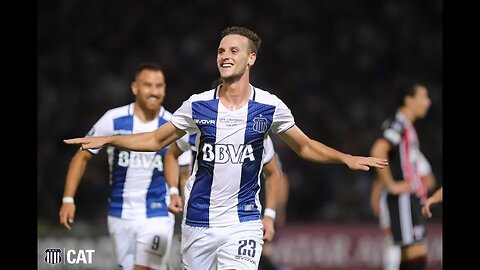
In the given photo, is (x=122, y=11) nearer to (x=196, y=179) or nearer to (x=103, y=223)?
(x=103, y=223)

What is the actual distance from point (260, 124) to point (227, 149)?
0.28 metres

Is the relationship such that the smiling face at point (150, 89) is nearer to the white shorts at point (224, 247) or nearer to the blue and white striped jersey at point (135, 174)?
the blue and white striped jersey at point (135, 174)

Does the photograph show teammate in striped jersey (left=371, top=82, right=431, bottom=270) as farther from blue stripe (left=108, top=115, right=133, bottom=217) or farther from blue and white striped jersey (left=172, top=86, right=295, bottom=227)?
blue and white striped jersey (left=172, top=86, right=295, bottom=227)

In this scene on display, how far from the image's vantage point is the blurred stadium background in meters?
13.2

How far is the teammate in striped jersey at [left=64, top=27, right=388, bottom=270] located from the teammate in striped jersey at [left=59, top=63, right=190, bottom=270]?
167 centimetres

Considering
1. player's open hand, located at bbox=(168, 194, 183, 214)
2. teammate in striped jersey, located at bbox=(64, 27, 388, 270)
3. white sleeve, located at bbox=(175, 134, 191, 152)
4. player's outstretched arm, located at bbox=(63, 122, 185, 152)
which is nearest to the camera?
teammate in striped jersey, located at bbox=(64, 27, 388, 270)

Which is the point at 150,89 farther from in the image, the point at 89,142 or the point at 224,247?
the point at 224,247

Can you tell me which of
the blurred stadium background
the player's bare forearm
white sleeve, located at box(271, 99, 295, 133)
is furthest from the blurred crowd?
white sleeve, located at box(271, 99, 295, 133)

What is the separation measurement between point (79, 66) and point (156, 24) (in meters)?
1.85

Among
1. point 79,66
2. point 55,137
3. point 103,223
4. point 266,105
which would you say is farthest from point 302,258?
point 266,105

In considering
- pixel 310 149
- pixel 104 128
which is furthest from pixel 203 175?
pixel 104 128

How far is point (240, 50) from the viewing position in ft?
19.9

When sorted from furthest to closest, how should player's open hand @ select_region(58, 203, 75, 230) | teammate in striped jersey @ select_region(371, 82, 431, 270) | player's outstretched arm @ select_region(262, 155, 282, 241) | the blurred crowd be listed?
the blurred crowd → teammate in striped jersey @ select_region(371, 82, 431, 270) → player's open hand @ select_region(58, 203, 75, 230) → player's outstretched arm @ select_region(262, 155, 282, 241)

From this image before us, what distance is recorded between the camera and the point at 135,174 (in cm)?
794
